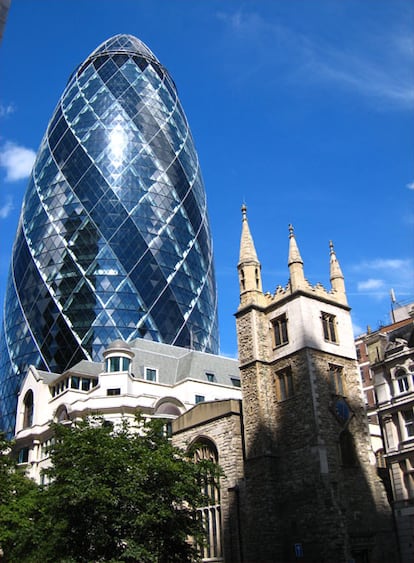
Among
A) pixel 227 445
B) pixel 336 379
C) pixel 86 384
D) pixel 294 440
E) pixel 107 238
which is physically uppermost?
pixel 107 238

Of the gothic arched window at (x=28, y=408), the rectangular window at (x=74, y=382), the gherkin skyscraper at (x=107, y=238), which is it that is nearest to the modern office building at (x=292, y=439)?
the rectangular window at (x=74, y=382)

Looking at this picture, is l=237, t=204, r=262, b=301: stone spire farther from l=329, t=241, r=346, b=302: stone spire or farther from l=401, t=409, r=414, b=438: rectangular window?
l=401, t=409, r=414, b=438: rectangular window

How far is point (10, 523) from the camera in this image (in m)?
29.2

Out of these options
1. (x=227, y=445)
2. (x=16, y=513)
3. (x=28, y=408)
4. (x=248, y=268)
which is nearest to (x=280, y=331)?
(x=248, y=268)

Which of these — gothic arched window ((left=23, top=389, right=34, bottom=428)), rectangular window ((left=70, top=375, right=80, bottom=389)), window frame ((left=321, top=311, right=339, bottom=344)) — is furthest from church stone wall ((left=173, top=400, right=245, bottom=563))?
gothic arched window ((left=23, top=389, right=34, bottom=428))

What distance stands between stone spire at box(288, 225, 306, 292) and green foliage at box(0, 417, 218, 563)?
38.0 feet

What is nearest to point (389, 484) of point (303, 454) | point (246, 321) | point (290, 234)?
point (303, 454)

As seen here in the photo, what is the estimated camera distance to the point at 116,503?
24.3 m

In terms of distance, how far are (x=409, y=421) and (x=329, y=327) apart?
6.21 meters

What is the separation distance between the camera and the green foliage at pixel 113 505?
23.7m

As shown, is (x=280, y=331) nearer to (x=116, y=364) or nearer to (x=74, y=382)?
(x=116, y=364)

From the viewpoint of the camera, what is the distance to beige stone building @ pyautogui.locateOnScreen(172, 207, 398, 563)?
97.3 ft

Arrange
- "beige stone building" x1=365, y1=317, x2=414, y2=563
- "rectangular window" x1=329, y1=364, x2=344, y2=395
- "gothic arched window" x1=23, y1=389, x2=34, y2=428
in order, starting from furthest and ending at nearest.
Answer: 1. "gothic arched window" x1=23, y1=389, x2=34, y2=428
2. "rectangular window" x1=329, y1=364, x2=344, y2=395
3. "beige stone building" x1=365, y1=317, x2=414, y2=563

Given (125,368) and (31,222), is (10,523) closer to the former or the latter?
(125,368)
